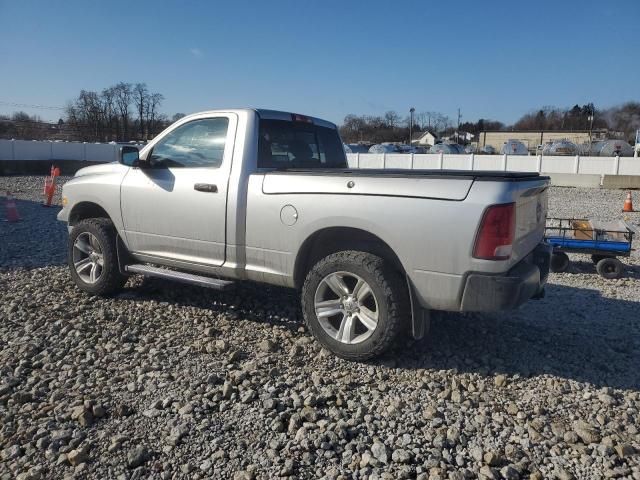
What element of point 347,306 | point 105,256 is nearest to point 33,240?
point 105,256

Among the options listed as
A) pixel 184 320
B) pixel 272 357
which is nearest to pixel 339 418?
pixel 272 357

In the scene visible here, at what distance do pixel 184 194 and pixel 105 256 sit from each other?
52.4 inches

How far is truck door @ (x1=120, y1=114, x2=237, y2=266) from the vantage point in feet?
15.2

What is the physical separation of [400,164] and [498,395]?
30684mm

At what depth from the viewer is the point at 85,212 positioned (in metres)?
5.94

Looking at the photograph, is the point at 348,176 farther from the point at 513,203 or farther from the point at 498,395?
the point at 498,395

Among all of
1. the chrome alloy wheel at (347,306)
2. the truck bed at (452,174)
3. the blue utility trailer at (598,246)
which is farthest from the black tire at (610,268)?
the chrome alloy wheel at (347,306)

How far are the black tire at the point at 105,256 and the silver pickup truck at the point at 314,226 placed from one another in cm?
1

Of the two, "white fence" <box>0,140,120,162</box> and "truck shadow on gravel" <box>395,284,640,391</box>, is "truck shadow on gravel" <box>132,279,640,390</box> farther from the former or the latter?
"white fence" <box>0,140,120,162</box>

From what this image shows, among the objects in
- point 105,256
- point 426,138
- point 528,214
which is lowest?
point 105,256

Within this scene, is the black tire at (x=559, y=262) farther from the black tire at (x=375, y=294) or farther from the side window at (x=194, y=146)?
the side window at (x=194, y=146)

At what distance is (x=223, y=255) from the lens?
4.64 metres

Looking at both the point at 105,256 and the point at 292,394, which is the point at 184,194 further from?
the point at 292,394

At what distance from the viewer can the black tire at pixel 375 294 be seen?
150 inches
